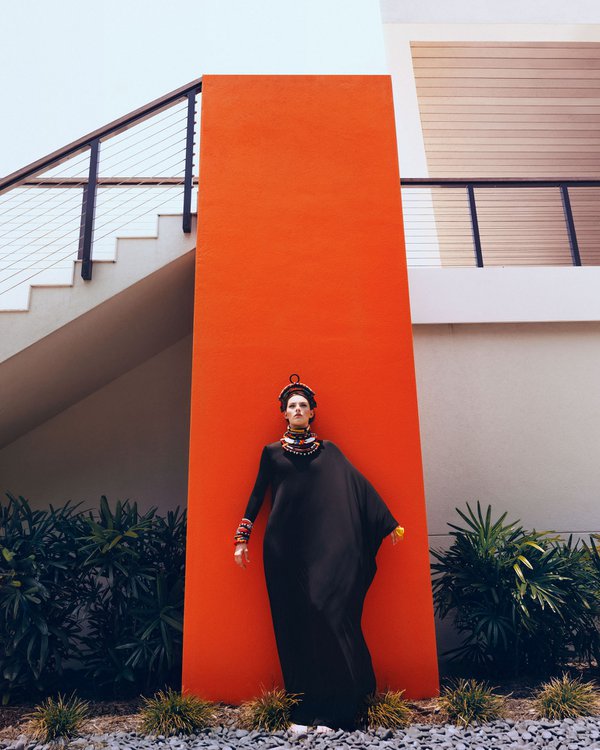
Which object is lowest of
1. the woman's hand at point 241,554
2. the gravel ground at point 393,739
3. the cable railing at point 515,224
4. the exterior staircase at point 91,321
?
the gravel ground at point 393,739

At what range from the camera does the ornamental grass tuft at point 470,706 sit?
2.74m

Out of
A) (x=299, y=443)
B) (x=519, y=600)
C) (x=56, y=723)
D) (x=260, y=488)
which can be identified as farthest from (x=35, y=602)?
(x=519, y=600)

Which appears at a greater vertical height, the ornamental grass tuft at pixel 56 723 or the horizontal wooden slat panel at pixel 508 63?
the horizontal wooden slat panel at pixel 508 63

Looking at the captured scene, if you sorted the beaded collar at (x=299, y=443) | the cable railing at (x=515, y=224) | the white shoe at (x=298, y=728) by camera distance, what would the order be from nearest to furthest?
the white shoe at (x=298, y=728) < the beaded collar at (x=299, y=443) < the cable railing at (x=515, y=224)

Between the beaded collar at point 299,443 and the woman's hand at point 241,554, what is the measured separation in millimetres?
557

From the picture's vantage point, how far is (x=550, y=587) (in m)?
3.27

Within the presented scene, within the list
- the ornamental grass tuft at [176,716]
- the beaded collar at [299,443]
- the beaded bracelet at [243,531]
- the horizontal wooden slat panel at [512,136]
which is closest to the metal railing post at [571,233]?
the horizontal wooden slat panel at [512,136]

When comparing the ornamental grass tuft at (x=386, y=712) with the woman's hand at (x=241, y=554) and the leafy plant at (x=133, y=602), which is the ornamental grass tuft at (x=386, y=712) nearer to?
the woman's hand at (x=241, y=554)

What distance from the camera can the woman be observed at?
2.71 metres

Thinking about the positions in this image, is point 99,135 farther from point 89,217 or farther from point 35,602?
point 35,602

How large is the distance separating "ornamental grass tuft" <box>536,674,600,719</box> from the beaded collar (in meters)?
1.75

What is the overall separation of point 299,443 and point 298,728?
1365 mm

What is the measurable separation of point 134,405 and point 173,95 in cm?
249

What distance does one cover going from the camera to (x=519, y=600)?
10.5 ft
